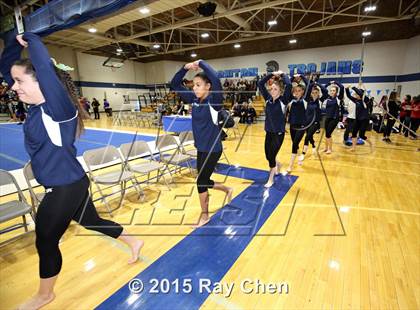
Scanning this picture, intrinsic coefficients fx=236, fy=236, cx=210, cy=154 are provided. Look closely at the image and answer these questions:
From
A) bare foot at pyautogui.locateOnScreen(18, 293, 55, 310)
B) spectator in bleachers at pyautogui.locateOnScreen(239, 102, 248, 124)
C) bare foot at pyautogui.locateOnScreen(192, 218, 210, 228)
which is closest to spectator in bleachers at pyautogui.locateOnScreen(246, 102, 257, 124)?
spectator in bleachers at pyautogui.locateOnScreen(239, 102, 248, 124)

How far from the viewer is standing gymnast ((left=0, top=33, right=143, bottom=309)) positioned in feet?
4.20

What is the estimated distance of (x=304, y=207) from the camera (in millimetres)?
3170

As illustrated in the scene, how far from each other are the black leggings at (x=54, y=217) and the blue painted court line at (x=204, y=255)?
1.64 ft

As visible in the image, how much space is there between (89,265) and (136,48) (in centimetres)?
1888

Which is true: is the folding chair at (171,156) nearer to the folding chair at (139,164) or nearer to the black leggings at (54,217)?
the folding chair at (139,164)

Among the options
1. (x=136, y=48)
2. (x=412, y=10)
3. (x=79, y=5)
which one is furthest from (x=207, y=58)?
(x=79, y=5)

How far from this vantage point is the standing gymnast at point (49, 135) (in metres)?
1.28

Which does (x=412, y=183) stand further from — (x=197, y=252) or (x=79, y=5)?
(x=79, y=5)

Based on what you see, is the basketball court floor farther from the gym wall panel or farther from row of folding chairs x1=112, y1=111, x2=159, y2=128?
the gym wall panel

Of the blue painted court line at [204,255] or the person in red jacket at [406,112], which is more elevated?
the person in red jacket at [406,112]

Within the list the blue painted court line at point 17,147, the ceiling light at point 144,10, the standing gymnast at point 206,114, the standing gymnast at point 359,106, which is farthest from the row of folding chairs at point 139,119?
the standing gymnast at point 206,114

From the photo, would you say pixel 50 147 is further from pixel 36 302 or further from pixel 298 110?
pixel 298 110

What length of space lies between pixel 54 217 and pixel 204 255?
4.35ft

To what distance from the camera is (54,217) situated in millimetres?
1405
